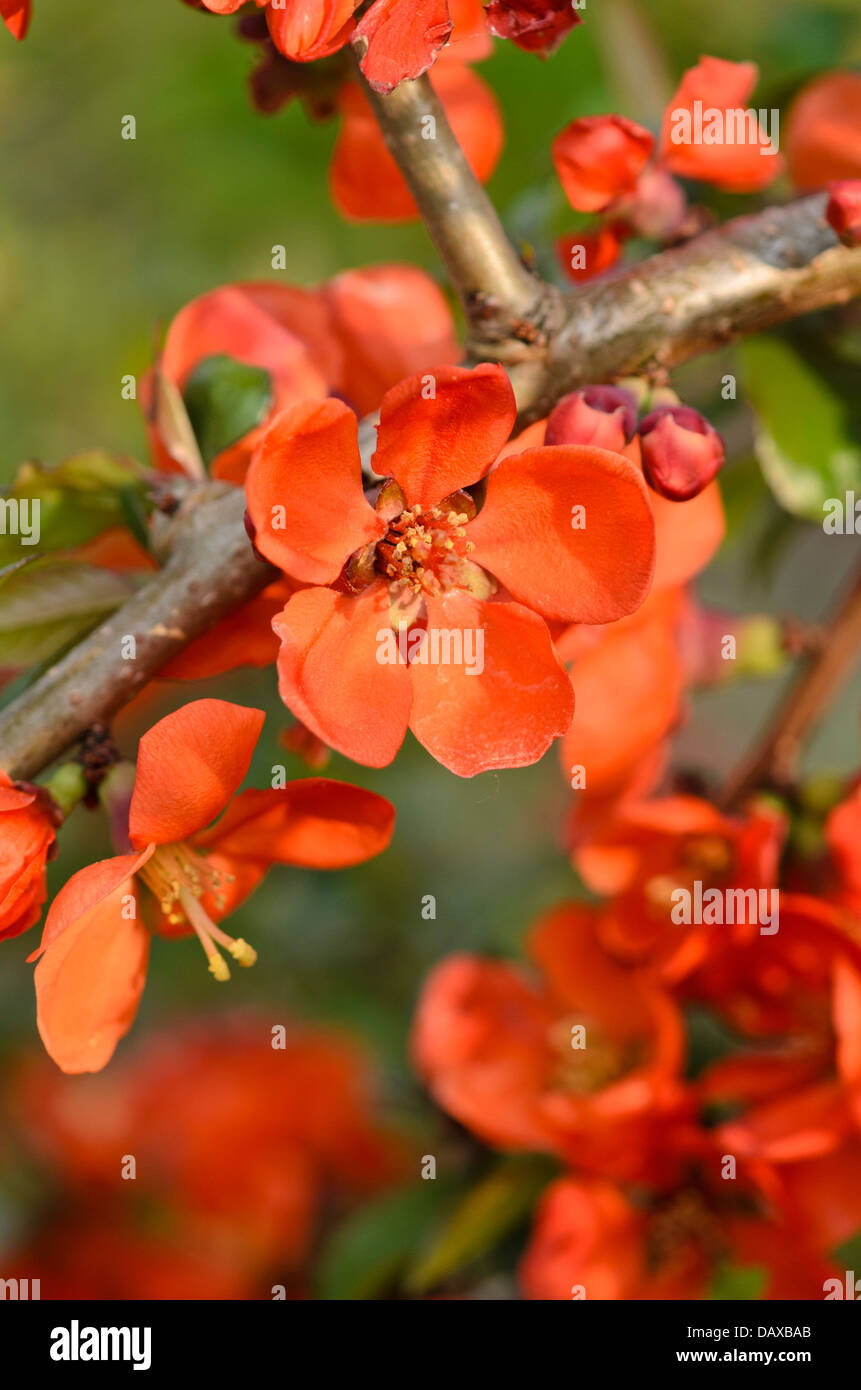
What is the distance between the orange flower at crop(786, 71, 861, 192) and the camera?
99cm

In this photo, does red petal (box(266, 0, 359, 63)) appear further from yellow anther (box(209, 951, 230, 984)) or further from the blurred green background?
the blurred green background

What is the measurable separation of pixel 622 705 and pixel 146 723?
2.74ft

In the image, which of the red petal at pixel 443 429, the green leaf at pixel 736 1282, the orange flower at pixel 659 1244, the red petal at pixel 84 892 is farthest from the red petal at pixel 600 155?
the green leaf at pixel 736 1282

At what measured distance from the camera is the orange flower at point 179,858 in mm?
601

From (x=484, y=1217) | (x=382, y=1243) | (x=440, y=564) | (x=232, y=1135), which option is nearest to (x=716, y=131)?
(x=440, y=564)

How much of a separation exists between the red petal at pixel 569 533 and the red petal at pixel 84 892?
0.24m

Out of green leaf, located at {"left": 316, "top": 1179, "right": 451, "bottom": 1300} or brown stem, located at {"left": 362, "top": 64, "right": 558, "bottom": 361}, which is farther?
green leaf, located at {"left": 316, "top": 1179, "right": 451, "bottom": 1300}

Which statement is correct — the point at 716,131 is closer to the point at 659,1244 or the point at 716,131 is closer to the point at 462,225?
the point at 462,225

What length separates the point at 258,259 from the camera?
6.35ft

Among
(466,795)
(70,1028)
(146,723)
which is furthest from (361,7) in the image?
(466,795)

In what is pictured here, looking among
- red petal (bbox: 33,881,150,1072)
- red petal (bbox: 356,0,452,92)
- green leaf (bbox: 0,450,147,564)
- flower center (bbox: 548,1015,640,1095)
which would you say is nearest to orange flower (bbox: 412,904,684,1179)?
flower center (bbox: 548,1015,640,1095)

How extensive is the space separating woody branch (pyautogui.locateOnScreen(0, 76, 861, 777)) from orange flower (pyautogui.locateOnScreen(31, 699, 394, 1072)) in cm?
7

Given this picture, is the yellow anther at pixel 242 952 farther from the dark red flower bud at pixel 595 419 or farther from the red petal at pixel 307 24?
the red petal at pixel 307 24
